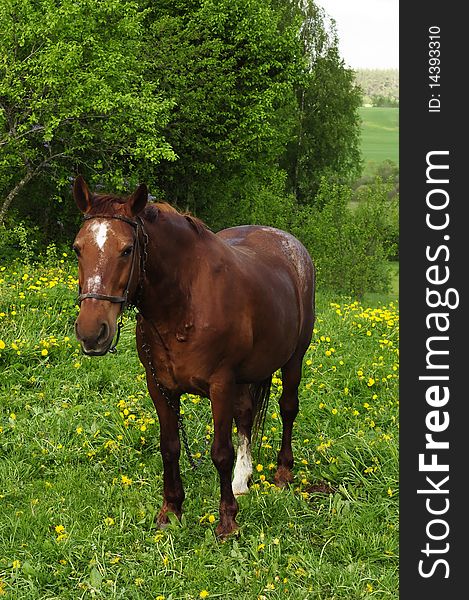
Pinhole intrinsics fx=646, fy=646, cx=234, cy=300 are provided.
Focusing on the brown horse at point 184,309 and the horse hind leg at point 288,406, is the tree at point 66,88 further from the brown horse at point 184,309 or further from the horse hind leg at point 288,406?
the brown horse at point 184,309

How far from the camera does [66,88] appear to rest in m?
13.1

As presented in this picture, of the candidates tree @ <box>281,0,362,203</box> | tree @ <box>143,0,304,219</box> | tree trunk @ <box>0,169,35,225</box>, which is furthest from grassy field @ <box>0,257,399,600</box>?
tree @ <box>281,0,362,203</box>

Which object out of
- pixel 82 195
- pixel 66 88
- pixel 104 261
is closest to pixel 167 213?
pixel 82 195

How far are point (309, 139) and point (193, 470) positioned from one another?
2837 cm

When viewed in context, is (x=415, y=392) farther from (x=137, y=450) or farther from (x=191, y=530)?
(x=137, y=450)

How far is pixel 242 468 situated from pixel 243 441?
207 millimetres

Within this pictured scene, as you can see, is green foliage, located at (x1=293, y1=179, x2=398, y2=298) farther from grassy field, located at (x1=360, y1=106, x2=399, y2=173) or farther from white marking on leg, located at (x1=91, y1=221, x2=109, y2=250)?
grassy field, located at (x1=360, y1=106, x2=399, y2=173)

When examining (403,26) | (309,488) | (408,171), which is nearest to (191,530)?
(309,488)

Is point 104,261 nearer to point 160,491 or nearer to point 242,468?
point 160,491

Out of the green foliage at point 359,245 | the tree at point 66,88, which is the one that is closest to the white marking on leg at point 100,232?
the tree at point 66,88

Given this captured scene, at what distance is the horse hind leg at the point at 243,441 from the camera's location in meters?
5.05

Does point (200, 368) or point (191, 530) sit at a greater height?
point (200, 368)

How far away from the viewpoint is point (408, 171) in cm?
349

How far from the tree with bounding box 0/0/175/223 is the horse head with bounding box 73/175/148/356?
10.1 meters
